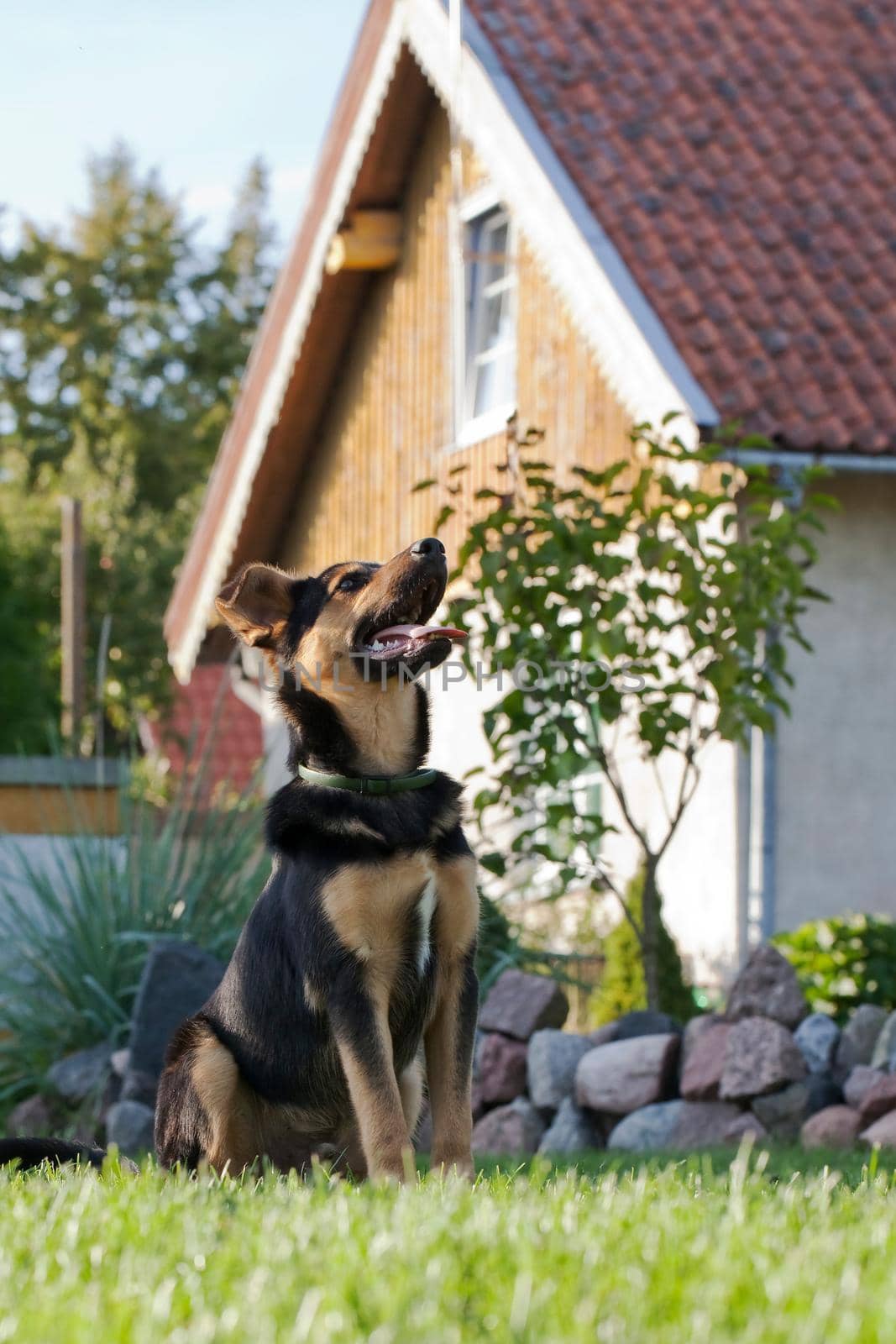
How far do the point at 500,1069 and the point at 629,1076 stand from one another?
79cm

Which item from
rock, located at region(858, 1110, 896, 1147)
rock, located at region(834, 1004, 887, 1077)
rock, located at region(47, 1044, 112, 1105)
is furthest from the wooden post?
rock, located at region(858, 1110, 896, 1147)

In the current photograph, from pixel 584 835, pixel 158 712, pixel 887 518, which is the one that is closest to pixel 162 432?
pixel 158 712

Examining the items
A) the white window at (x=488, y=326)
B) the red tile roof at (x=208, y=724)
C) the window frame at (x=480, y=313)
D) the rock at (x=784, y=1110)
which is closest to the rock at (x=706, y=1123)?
the rock at (x=784, y=1110)

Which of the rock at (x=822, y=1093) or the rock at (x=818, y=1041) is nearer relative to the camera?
the rock at (x=822, y=1093)

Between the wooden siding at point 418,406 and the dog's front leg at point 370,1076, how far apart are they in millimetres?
7968

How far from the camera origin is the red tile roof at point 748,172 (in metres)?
11.0

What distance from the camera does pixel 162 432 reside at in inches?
1662

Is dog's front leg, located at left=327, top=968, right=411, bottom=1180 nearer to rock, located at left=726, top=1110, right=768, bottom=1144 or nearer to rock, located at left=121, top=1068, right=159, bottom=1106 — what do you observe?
rock, located at left=726, top=1110, right=768, bottom=1144

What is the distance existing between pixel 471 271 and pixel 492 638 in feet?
23.0

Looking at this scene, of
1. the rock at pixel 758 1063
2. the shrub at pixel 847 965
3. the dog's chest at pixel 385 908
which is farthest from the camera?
the shrub at pixel 847 965

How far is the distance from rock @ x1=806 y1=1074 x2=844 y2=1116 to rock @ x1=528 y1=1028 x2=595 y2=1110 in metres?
1.08

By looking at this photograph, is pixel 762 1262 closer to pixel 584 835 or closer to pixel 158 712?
pixel 584 835

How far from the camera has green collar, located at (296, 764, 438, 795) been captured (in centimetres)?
469

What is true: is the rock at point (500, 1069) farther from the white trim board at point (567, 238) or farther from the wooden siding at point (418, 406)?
the wooden siding at point (418, 406)
